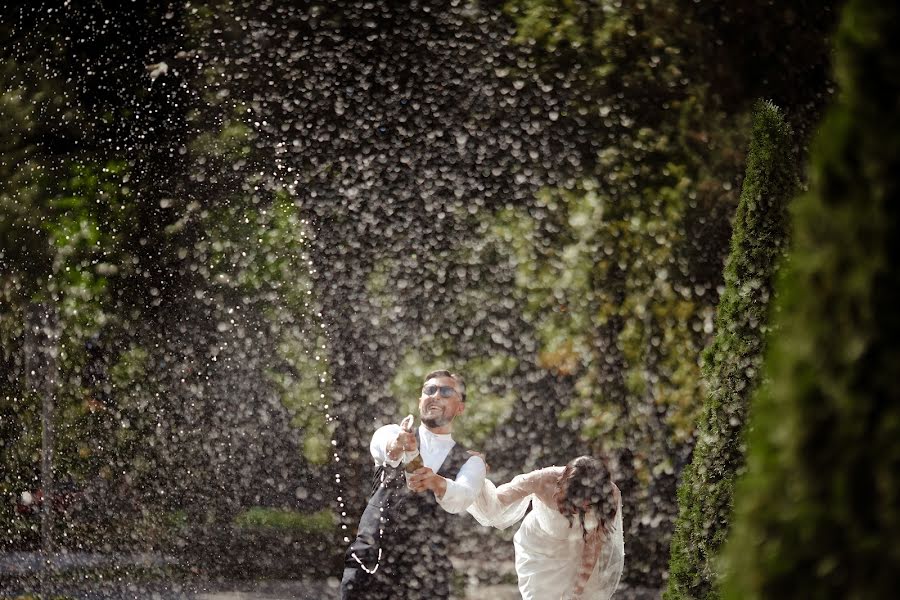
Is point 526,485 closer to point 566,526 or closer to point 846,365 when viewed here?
point 566,526

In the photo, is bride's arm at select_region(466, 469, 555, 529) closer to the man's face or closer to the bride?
the bride

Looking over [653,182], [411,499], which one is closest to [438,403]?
[411,499]

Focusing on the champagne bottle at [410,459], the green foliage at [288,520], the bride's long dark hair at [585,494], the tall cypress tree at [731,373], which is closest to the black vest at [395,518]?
the champagne bottle at [410,459]

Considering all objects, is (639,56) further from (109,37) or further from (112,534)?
(112,534)

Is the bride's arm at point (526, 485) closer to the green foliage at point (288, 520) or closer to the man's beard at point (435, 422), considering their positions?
the man's beard at point (435, 422)

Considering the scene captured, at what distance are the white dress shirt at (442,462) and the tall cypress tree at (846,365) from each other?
9.92ft

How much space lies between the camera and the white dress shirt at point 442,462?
4512 millimetres

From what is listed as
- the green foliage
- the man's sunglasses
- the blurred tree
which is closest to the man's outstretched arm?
the man's sunglasses

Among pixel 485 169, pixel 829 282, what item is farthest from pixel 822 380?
pixel 485 169

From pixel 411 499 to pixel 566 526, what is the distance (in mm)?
831

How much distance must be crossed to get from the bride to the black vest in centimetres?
24

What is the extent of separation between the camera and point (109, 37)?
1001 centimetres

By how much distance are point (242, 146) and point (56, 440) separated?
4.36m

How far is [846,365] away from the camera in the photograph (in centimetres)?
145
